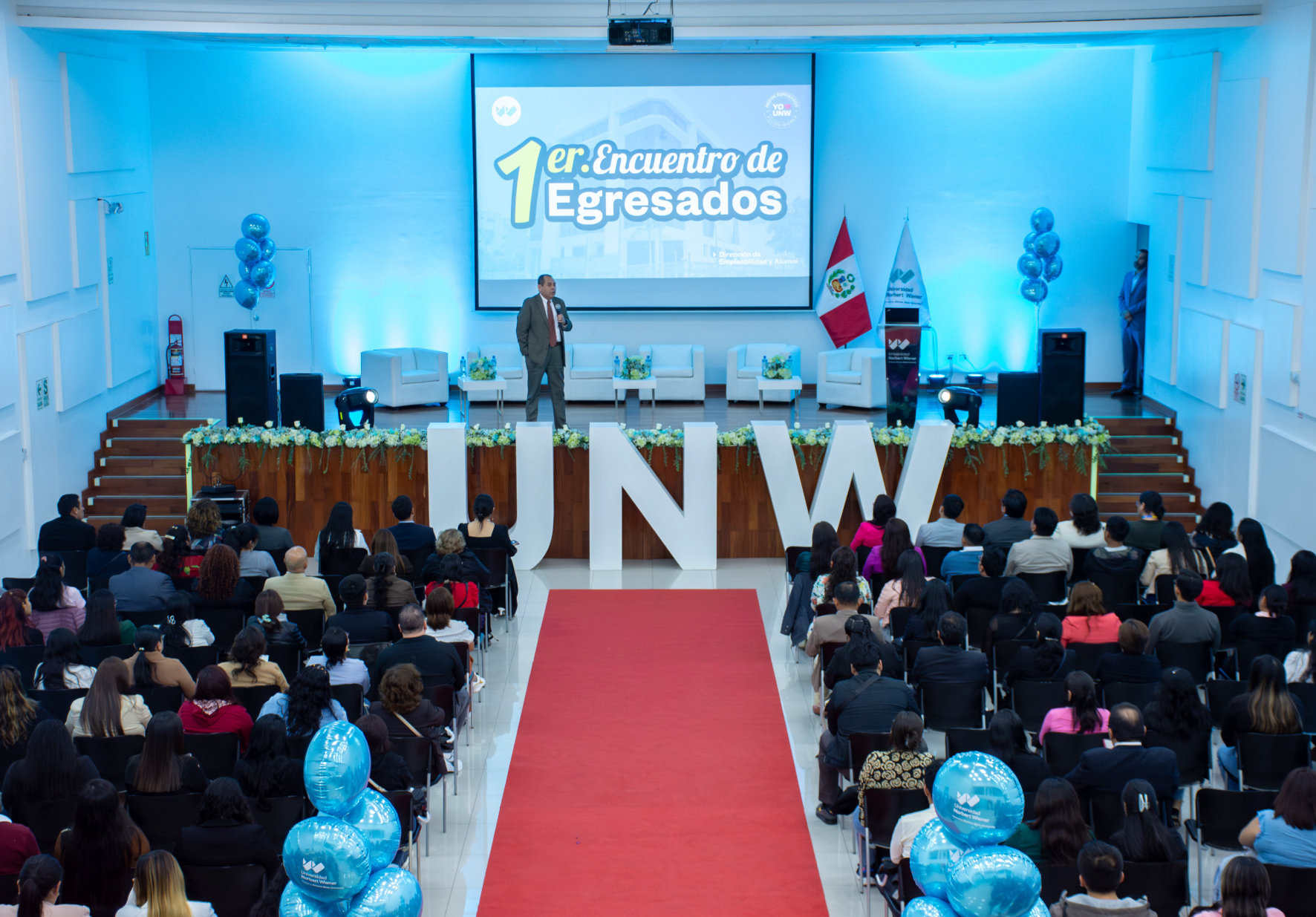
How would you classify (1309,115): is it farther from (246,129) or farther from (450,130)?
(246,129)

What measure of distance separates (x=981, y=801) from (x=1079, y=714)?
2.40 meters

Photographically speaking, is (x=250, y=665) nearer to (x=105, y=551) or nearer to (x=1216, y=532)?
(x=105, y=551)

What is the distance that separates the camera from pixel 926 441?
11414 mm

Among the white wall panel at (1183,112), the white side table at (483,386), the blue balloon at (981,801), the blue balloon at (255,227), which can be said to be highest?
the white wall panel at (1183,112)

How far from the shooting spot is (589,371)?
15727mm

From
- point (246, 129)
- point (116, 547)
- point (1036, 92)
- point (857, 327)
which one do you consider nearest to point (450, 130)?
point (246, 129)

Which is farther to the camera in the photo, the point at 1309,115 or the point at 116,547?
the point at 1309,115

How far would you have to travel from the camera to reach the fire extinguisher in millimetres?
15906

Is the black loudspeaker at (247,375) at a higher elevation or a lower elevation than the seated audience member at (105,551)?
higher

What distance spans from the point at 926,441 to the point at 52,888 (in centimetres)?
837

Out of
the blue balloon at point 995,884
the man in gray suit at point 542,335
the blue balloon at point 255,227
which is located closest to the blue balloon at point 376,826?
the blue balloon at point 995,884

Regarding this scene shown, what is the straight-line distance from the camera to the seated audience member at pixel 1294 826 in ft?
16.6

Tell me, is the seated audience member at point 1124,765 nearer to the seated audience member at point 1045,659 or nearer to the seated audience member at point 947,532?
the seated audience member at point 1045,659

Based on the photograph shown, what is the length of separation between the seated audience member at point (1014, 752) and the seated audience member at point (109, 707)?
3822 mm
